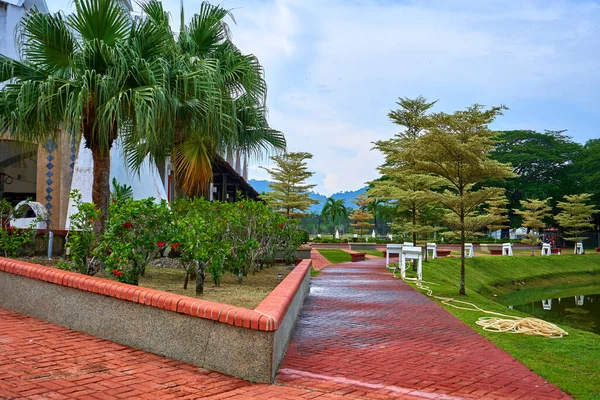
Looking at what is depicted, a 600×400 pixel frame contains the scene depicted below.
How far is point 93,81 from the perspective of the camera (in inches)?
291

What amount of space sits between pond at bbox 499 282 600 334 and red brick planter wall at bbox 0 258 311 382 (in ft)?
36.7

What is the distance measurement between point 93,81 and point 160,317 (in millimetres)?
3832

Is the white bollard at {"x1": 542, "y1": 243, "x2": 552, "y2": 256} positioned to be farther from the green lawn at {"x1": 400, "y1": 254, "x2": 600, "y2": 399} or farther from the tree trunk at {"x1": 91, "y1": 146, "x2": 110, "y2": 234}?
the tree trunk at {"x1": 91, "y1": 146, "x2": 110, "y2": 234}

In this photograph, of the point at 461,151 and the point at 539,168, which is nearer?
the point at 461,151

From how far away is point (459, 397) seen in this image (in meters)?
4.46

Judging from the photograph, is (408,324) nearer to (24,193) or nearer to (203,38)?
(203,38)

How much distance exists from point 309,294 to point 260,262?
6.98 feet

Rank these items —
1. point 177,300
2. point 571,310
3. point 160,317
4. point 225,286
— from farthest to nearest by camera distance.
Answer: point 571,310 → point 225,286 → point 160,317 → point 177,300

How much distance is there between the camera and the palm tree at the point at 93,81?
7172 millimetres

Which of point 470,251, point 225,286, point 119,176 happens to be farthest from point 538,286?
point 225,286

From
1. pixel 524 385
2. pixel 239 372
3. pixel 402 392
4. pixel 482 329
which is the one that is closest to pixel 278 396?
pixel 239 372

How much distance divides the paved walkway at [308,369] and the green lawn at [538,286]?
0.96 ft

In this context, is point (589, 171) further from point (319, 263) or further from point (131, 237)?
point (131, 237)

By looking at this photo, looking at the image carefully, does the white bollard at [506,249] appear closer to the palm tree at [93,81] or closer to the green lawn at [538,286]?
the green lawn at [538,286]
